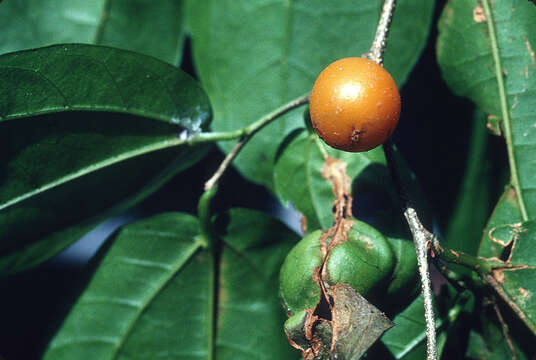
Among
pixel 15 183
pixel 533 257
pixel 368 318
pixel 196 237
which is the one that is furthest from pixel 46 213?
pixel 533 257

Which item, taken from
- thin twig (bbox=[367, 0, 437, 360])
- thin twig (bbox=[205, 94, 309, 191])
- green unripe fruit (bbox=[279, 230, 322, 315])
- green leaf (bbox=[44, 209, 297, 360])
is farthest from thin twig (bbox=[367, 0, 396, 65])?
green leaf (bbox=[44, 209, 297, 360])

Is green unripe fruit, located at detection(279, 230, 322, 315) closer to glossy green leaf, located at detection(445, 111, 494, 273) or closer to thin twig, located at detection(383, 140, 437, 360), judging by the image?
thin twig, located at detection(383, 140, 437, 360)

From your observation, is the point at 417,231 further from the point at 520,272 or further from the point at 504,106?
the point at 504,106

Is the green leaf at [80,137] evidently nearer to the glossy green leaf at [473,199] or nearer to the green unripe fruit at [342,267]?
the green unripe fruit at [342,267]

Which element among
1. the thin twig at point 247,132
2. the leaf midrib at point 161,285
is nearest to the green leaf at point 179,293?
the leaf midrib at point 161,285

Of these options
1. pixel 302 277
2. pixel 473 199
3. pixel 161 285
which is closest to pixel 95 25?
pixel 161 285
